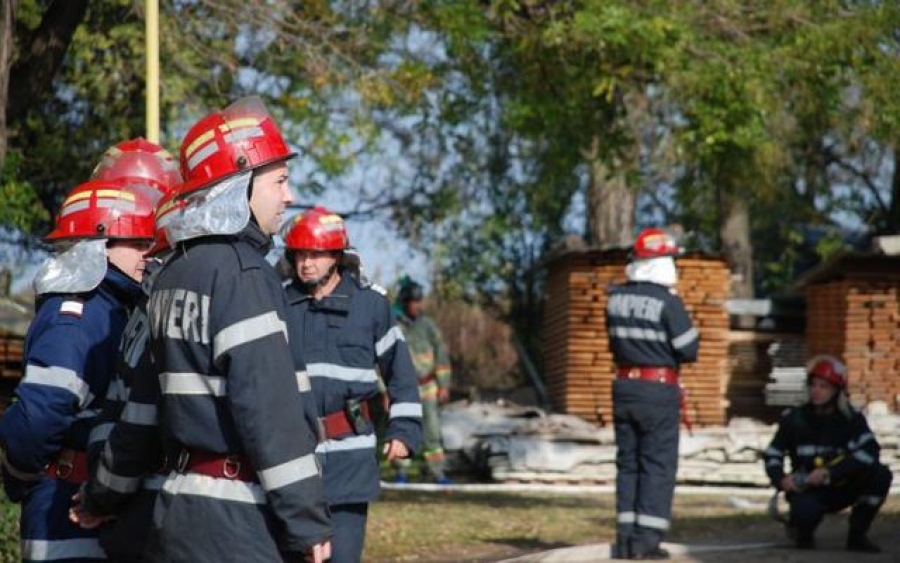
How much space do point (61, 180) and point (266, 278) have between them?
11.6m

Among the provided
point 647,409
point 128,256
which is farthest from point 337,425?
point 647,409

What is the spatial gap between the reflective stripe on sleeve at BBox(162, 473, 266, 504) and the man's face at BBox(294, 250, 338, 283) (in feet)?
9.85

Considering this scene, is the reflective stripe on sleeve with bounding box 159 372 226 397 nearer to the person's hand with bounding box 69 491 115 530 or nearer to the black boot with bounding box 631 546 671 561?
the person's hand with bounding box 69 491 115 530

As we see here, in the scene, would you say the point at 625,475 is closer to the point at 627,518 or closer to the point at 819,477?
the point at 627,518

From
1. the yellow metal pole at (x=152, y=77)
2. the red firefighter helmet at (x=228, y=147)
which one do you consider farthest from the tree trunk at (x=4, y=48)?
the red firefighter helmet at (x=228, y=147)

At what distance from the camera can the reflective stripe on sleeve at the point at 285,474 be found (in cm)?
469

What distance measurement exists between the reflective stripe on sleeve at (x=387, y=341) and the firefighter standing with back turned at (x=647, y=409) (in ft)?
11.5

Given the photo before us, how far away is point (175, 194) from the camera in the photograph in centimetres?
513

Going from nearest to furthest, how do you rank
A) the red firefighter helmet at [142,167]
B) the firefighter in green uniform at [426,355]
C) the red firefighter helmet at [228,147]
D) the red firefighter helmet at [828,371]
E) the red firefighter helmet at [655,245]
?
the red firefighter helmet at [228,147] < the red firefighter helmet at [142,167] < the red firefighter helmet at [655,245] < the red firefighter helmet at [828,371] < the firefighter in green uniform at [426,355]

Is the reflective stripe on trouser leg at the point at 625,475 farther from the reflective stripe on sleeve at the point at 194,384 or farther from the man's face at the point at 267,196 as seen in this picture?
the reflective stripe on sleeve at the point at 194,384

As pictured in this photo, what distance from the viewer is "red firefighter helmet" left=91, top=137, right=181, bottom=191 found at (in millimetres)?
6633

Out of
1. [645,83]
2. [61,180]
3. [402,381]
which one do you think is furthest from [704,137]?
[402,381]

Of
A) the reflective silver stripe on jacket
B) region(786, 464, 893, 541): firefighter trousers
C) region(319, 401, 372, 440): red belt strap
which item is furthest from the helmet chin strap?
region(786, 464, 893, 541): firefighter trousers

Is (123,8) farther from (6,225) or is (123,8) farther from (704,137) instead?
(704,137)
